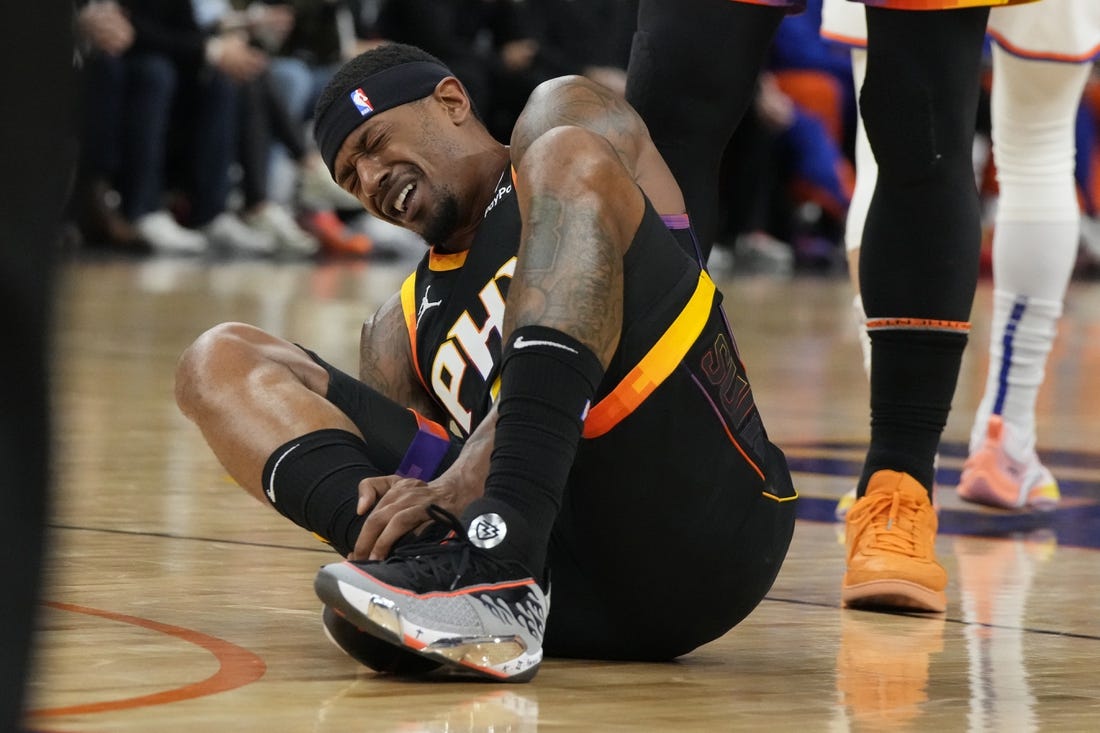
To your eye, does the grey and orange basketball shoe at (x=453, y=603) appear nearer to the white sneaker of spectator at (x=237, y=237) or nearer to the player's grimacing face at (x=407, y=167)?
the player's grimacing face at (x=407, y=167)

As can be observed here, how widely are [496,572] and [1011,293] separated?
1.83 metres

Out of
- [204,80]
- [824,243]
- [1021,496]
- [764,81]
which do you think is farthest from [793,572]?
[824,243]

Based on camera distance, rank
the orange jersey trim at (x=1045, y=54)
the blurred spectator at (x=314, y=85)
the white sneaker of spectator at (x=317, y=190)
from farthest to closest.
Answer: the white sneaker of spectator at (x=317, y=190) < the blurred spectator at (x=314, y=85) < the orange jersey trim at (x=1045, y=54)

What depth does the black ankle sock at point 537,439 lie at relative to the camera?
1.76 metres

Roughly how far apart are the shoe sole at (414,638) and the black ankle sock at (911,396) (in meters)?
0.88

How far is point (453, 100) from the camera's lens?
7.22ft

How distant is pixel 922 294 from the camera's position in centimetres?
254

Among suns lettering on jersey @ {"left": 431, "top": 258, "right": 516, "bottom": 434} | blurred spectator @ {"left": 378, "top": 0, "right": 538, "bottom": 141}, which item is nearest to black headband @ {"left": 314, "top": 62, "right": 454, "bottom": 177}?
suns lettering on jersey @ {"left": 431, "top": 258, "right": 516, "bottom": 434}

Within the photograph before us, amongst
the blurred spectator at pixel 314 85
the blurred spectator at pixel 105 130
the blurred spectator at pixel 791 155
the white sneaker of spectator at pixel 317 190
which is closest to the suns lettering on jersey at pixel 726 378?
the blurred spectator at pixel 105 130

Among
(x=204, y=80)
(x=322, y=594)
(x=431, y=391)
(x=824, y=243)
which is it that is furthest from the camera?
(x=824, y=243)

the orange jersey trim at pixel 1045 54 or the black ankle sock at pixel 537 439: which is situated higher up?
the orange jersey trim at pixel 1045 54

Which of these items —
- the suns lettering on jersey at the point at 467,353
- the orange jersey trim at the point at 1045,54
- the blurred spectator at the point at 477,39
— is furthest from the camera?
the blurred spectator at the point at 477,39

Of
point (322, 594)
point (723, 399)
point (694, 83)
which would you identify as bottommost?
point (322, 594)

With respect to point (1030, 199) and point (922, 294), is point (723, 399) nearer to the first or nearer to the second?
point (922, 294)
